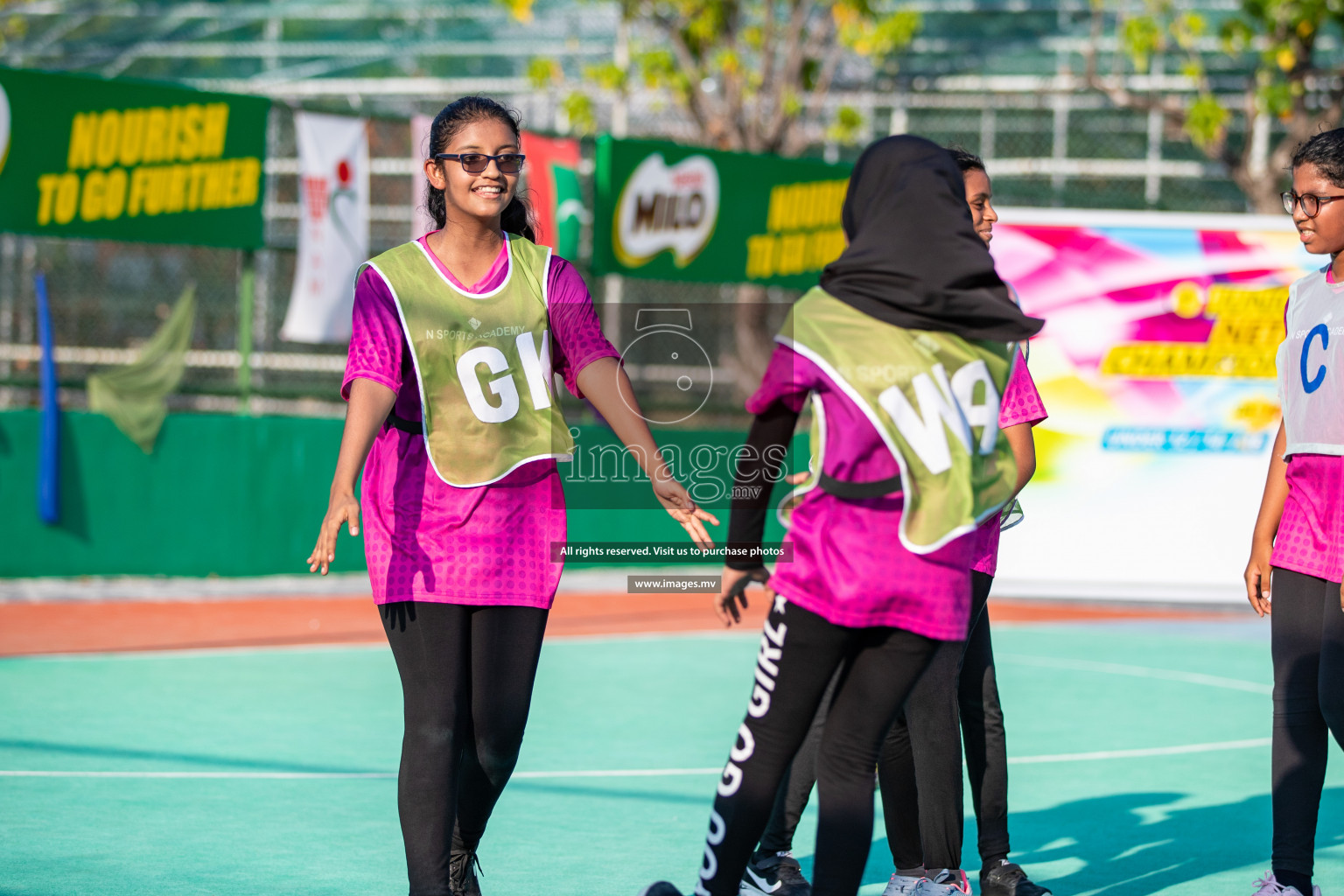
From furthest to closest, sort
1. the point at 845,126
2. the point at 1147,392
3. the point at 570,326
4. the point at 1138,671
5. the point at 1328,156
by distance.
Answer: the point at 845,126 → the point at 1147,392 → the point at 1138,671 → the point at 1328,156 → the point at 570,326

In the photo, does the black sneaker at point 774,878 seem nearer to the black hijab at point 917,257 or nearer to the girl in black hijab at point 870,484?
the girl in black hijab at point 870,484

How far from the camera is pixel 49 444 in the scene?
38.8ft

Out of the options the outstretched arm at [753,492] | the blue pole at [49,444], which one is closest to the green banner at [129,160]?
the blue pole at [49,444]

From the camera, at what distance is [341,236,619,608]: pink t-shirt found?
12.9ft

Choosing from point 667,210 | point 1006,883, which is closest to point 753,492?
point 1006,883

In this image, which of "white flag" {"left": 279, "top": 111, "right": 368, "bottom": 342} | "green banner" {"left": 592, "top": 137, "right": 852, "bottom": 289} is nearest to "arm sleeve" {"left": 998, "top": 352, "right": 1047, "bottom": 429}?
"white flag" {"left": 279, "top": 111, "right": 368, "bottom": 342}

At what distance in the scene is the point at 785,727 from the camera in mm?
3551

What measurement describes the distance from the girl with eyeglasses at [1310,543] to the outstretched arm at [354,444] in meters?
2.57

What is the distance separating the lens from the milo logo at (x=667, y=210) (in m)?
14.3

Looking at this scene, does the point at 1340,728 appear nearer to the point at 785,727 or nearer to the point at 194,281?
the point at 785,727

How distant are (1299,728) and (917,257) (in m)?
2.11

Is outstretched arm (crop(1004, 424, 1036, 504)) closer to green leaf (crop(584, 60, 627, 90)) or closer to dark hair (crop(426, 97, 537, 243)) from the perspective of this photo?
dark hair (crop(426, 97, 537, 243))

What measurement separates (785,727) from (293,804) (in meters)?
2.97

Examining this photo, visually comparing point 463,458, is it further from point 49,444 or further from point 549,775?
point 49,444
